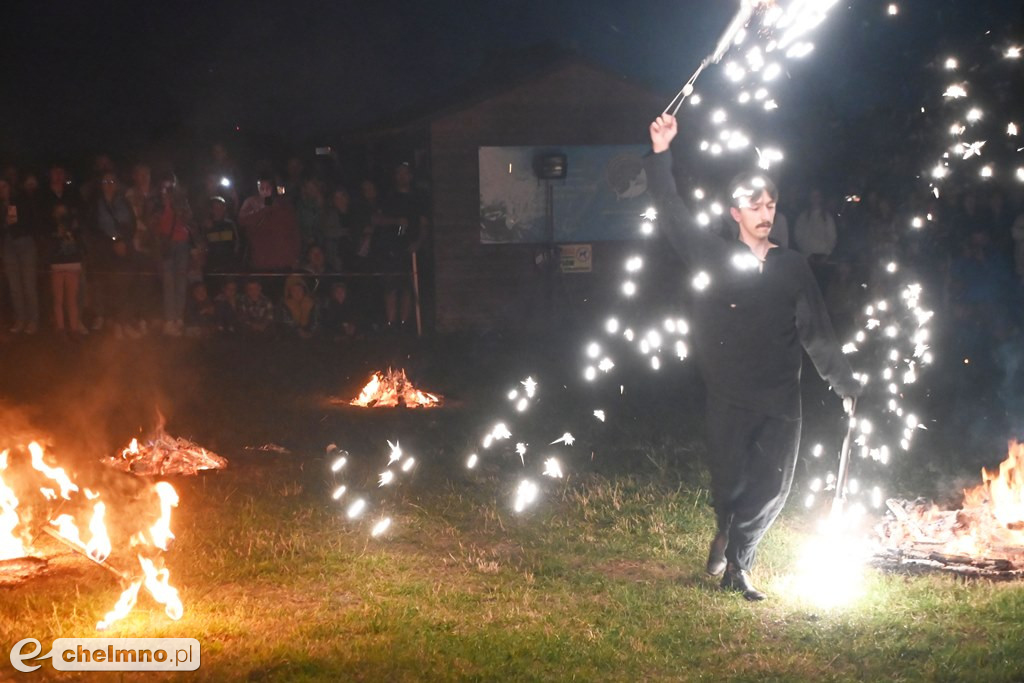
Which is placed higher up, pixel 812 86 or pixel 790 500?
pixel 812 86

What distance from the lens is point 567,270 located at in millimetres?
19062

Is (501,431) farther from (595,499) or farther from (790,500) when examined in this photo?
(790,500)

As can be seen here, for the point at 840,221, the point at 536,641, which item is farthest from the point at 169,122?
the point at 536,641

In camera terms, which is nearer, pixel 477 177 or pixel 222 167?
pixel 222 167

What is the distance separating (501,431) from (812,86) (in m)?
5.84

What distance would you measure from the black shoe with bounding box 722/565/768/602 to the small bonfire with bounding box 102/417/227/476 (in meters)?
4.68

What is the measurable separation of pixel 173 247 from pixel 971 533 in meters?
11.5

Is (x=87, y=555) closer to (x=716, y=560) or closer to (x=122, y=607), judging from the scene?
(x=122, y=607)

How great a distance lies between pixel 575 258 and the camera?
19.1 m

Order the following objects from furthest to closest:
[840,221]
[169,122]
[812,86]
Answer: [169,122] → [840,221] → [812,86]

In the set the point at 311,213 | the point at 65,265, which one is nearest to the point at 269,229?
the point at 311,213

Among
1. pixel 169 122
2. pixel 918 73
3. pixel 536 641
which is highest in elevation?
pixel 169 122

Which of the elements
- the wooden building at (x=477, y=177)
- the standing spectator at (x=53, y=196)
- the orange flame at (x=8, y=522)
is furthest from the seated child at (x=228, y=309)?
the orange flame at (x=8, y=522)

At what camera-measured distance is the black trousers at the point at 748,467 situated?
6840 millimetres
